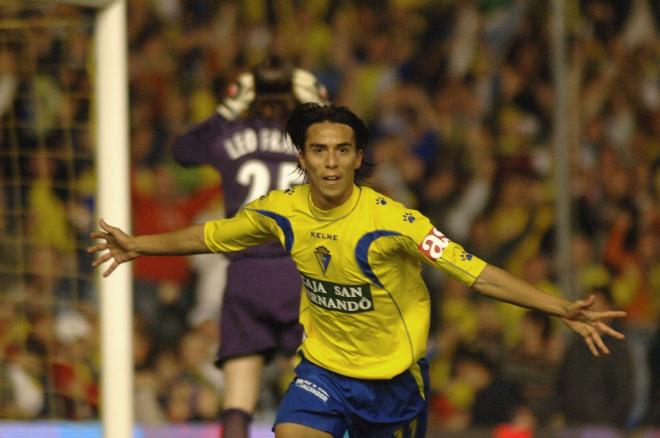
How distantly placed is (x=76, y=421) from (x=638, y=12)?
5475mm

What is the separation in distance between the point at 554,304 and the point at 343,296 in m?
0.78

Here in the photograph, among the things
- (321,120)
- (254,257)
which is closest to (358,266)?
(321,120)

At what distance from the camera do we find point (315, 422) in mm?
5812

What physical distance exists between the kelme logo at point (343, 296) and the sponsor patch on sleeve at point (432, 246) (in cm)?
28

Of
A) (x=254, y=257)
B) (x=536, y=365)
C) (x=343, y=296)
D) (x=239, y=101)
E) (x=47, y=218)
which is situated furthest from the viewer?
(x=536, y=365)

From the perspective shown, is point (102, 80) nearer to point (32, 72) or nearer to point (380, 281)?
point (380, 281)

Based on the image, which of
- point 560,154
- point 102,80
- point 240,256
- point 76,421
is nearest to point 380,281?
point 240,256

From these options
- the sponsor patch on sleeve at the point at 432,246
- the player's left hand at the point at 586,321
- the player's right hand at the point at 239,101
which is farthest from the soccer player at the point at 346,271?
the player's right hand at the point at 239,101

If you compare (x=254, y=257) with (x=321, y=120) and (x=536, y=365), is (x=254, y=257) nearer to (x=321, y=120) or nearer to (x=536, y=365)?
(x=321, y=120)

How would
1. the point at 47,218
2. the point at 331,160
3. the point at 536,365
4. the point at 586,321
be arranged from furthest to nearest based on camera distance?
1. the point at 536,365
2. the point at 47,218
3. the point at 331,160
4. the point at 586,321

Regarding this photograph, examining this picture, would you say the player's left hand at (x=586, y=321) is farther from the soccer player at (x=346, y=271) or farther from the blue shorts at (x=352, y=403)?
the blue shorts at (x=352, y=403)

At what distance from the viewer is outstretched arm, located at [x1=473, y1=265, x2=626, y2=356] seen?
208 inches

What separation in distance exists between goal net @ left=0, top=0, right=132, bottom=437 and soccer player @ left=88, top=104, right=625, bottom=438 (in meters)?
2.10

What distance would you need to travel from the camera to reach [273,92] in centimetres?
723
